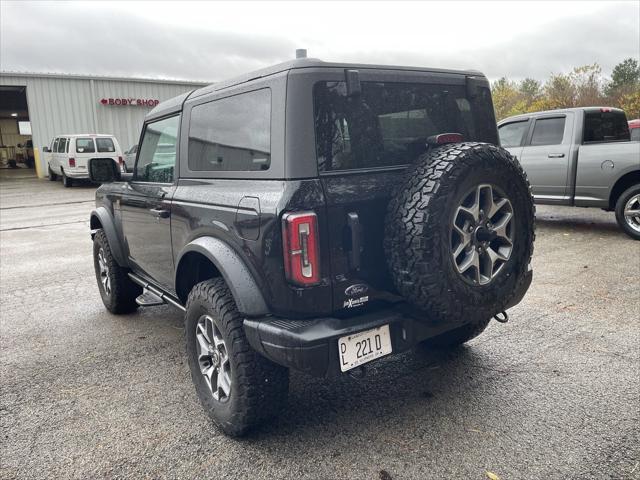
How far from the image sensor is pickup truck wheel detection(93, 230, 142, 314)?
4535 mm

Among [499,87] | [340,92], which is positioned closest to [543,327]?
[340,92]

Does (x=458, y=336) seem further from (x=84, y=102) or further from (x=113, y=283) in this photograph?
(x=84, y=102)

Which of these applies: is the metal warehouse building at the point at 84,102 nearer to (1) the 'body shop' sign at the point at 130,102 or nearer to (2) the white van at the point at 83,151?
(1) the 'body shop' sign at the point at 130,102

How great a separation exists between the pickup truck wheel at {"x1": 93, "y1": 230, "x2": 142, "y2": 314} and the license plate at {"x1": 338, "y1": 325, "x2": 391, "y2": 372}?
2.95 m

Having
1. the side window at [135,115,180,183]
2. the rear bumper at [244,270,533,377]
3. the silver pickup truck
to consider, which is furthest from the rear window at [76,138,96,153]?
the rear bumper at [244,270,533,377]

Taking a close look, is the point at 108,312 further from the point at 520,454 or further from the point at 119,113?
the point at 119,113

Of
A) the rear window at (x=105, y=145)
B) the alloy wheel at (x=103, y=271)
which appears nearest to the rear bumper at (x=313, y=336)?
the alloy wheel at (x=103, y=271)

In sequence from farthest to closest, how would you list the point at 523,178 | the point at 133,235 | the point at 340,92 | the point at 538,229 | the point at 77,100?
1. the point at 77,100
2. the point at 538,229
3. the point at 133,235
4. the point at 523,178
5. the point at 340,92

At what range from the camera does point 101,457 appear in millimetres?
2516

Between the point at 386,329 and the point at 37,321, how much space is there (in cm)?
367

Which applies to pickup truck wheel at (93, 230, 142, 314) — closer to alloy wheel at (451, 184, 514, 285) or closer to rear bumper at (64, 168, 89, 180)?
alloy wheel at (451, 184, 514, 285)

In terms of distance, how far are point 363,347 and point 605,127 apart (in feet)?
23.8

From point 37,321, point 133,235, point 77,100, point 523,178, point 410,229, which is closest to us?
point 410,229

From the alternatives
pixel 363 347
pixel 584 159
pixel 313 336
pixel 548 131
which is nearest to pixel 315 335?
pixel 313 336
